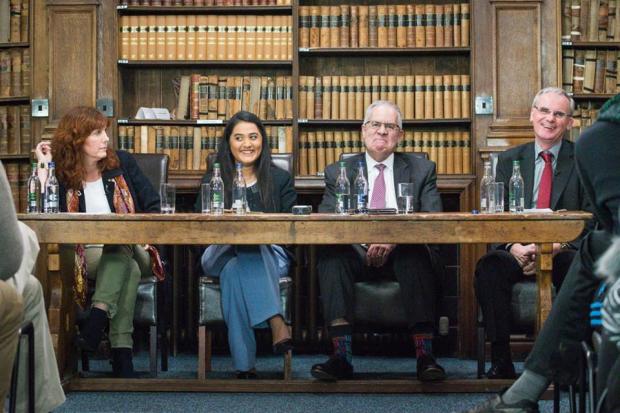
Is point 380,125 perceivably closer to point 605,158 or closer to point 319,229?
point 319,229

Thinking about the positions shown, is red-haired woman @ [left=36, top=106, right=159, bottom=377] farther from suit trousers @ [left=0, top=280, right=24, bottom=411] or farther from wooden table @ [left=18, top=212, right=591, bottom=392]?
suit trousers @ [left=0, top=280, right=24, bottom=411]

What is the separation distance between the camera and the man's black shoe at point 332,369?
160 inches

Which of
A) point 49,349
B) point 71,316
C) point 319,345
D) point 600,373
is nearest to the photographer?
point 600,373

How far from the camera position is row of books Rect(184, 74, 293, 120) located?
19.0 feet

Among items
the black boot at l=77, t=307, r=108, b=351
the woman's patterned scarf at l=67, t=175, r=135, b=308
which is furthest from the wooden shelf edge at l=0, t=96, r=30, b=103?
the black boot at l=77, t=307, r=108, b=351

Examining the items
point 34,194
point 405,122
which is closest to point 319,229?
point 34,194

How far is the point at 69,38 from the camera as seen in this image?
5703 mm

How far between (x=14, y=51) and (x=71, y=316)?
2.45 m

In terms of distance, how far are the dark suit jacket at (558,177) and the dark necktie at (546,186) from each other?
0.02m

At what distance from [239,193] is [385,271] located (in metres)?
0.74

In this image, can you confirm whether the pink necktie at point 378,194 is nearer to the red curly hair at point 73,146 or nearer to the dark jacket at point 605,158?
the red curly hair at point 73,146

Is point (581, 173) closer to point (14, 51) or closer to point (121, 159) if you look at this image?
point (121, 159)

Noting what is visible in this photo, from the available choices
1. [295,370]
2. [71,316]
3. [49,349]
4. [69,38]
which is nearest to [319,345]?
[295,370]

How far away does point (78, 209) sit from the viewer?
4.60m
